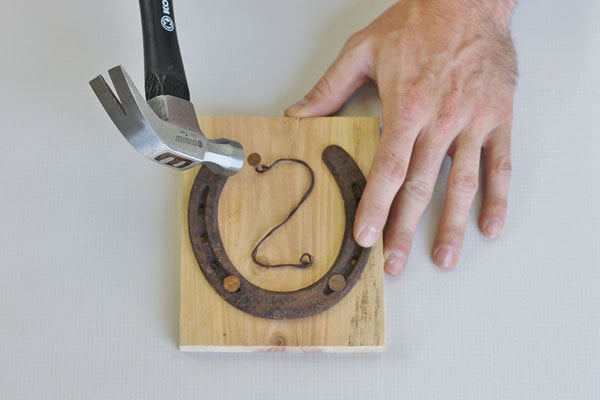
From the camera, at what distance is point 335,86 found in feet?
3.36

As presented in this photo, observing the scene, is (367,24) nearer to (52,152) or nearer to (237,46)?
(237,46)

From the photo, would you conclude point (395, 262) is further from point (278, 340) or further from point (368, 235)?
point (278, 340)

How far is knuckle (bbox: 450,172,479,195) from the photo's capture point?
3.20 ft

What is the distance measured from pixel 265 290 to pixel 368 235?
0.52 ft

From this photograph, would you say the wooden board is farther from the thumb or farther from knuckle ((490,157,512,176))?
knuckle ((490,157,512,176))

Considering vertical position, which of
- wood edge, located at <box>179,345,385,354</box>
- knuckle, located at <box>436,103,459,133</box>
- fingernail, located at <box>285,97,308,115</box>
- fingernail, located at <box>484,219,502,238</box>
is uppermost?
fingernail, located at <box>285,97,308,115</box>

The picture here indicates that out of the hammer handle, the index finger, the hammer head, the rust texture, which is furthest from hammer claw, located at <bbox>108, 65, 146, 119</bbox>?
the index finger

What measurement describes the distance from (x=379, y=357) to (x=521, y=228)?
0.29 m

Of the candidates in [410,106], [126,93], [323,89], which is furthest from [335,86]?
→ [126,93]

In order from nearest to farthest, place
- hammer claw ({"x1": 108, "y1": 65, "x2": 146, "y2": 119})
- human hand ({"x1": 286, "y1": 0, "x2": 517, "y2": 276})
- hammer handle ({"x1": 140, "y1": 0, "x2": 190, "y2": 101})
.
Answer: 1. hammer claw ({"x1": 108, "y1": 65, "x2": 146, "y2": 119})
2. hammer handle ({"x1": 140, "y1": 0, "x2": 190, "y2": 101})
3. human hand ({"x1": 286, "y1": 0, "x2": 517, "y2": 276})

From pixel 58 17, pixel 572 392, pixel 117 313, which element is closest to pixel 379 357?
pixel 572 392

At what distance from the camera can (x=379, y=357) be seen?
3.09 ft

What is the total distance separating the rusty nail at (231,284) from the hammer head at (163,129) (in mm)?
145

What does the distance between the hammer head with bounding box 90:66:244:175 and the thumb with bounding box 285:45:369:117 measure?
154 mm
